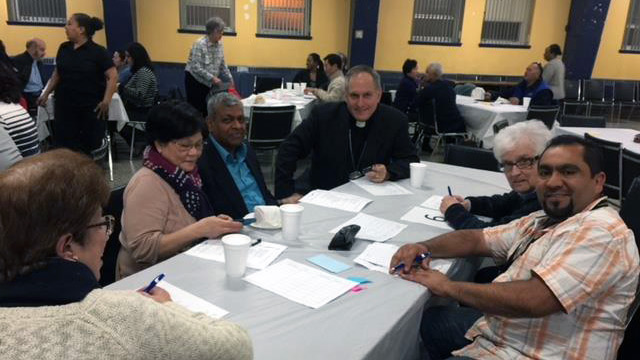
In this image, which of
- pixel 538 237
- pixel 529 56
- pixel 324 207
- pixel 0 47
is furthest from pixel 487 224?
pixel 529 56

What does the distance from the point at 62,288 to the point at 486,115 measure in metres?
6.03

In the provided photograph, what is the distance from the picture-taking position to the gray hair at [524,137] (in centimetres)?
233

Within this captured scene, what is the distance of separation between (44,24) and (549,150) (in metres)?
8.49

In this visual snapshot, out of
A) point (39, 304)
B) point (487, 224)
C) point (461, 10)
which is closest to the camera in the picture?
point (39, 304)

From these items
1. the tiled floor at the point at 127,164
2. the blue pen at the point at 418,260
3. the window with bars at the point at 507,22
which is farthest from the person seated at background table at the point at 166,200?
the window with bars at the point at 507,22

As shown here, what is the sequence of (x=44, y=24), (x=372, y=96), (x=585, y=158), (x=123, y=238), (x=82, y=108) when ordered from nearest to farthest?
(x=585, y=158) → (x=123, y=238) → (x=372, y=96) → (x=82, y=108) → (x=44, y=24)

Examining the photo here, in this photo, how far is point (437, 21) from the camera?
31.7 ft

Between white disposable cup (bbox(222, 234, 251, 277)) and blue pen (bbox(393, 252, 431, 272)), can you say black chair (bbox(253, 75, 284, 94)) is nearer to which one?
blue pen (bbox(393, 252, 431, 272))

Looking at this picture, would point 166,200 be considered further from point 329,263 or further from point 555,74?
point 555,74

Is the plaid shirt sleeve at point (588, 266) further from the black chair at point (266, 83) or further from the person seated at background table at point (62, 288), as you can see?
the black chair at point (266, 83)

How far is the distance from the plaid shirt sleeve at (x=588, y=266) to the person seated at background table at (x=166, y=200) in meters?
1.13

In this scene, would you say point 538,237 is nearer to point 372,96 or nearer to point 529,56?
point 372,96

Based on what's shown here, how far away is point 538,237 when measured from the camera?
65.6 inches

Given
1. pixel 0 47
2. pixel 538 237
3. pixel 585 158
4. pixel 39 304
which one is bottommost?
pixel 538 237
